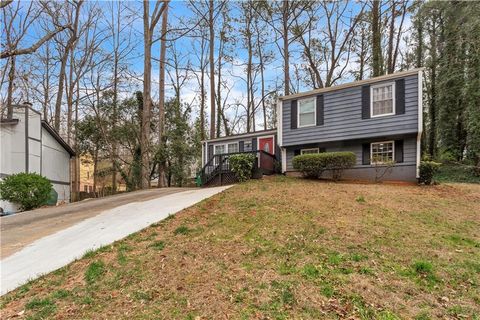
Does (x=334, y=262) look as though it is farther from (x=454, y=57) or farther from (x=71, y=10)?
(x=454, y=57)

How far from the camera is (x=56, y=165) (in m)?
17.5

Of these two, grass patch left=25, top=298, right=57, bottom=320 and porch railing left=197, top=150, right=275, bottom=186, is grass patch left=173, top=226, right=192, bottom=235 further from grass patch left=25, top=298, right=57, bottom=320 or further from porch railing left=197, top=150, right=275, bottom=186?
porch railing left=197, top=150, right=275, bottom=186

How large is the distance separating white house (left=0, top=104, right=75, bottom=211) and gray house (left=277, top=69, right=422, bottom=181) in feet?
39.4

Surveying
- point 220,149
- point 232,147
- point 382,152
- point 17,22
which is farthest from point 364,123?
point 17,22

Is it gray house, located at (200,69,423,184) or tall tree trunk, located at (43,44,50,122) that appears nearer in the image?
gray house, located at (200,69,423,184)

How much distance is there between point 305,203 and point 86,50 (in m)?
19.3

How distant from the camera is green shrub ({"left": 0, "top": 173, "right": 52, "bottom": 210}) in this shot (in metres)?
11.4

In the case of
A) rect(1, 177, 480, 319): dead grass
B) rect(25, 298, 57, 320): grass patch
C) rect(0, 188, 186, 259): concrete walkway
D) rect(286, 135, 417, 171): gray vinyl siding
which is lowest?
rect(25, 298, 57, 320): grass patch

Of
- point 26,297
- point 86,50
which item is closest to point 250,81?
point 86,50

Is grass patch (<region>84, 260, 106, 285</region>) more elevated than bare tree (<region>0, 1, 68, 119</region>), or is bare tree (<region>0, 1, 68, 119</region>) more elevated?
bare tree (<region>0, 1, 68, 119</region>)

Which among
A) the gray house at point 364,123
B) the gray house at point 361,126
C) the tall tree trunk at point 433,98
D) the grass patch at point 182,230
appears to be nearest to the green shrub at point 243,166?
the gray house at point 361,126

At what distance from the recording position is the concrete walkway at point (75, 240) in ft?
15.6

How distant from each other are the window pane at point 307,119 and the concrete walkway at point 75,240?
297 inches

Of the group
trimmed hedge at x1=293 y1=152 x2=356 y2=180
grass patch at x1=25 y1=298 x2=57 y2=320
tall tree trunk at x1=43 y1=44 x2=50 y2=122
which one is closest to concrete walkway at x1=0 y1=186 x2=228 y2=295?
grass patch at x1=25 y1=298 x2=57 y2=320
